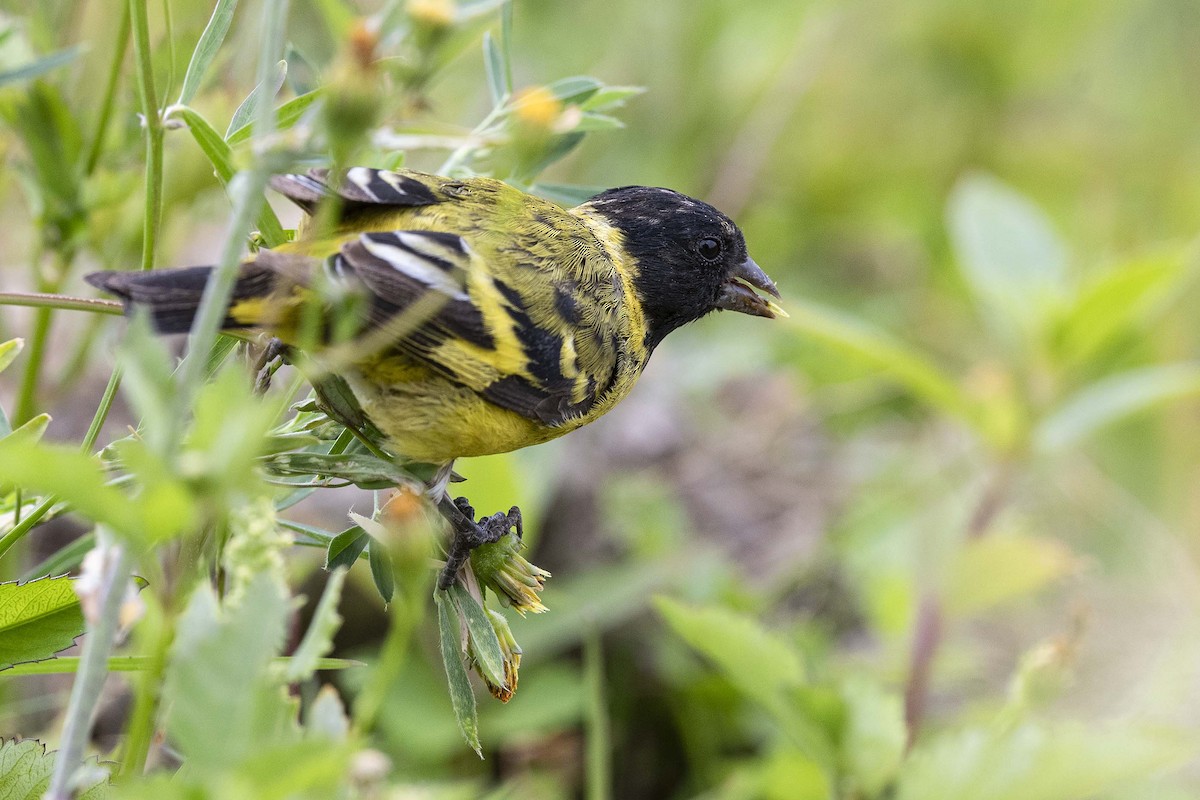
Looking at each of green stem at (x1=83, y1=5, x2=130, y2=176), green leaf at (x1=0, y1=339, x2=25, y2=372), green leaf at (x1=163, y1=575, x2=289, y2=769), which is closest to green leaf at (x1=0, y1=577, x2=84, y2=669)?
green leaf at (x1=0, y1=339, x2=25, y2=372)

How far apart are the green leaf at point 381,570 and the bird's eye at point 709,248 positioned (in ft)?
3.89

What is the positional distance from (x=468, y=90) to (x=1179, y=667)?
11.1 ft

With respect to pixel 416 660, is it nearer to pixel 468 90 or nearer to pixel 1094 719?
pixel 1094 719

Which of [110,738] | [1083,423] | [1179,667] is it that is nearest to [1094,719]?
[1179,667]

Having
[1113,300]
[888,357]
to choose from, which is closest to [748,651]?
[888,357]

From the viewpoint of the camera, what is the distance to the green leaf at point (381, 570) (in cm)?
127

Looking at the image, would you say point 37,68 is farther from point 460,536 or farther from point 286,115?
point 460,536

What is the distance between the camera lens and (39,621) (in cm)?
121

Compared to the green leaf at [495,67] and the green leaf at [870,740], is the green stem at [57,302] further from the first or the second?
the green leaf at [870,740]

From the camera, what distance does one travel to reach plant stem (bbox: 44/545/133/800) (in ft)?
2.43

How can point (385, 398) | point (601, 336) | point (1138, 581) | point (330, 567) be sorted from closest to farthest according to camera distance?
point (330, 567) → point (385, 398) → point (601, 336) → point (1138, 581)

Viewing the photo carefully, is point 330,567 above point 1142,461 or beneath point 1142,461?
above

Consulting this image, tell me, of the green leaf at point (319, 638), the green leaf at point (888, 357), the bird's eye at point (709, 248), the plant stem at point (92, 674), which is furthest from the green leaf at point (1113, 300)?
the plant stem at point (92, 674)

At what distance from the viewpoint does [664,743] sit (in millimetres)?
3080
